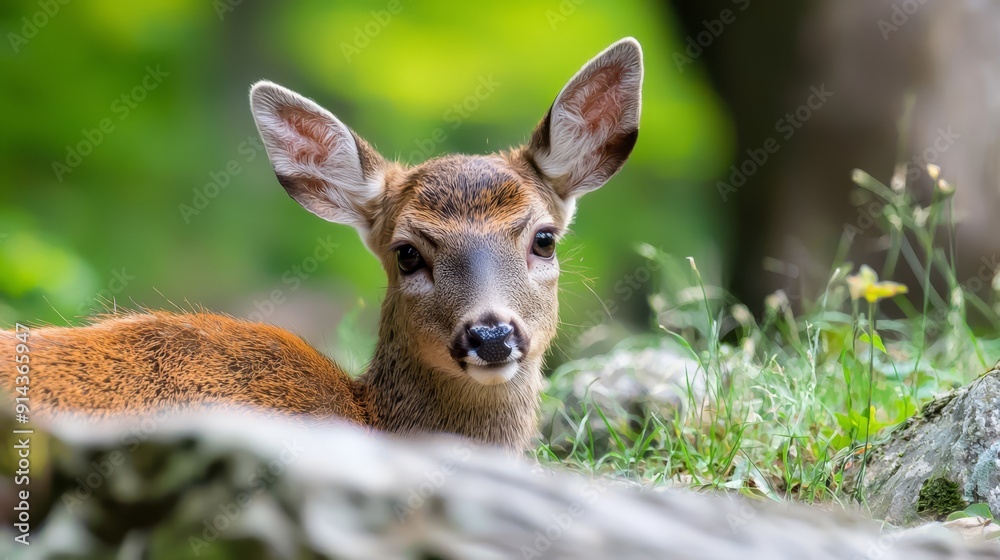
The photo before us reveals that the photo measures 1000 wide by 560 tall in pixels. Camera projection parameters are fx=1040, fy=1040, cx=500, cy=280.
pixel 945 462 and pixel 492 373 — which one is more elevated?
pixel 945 462

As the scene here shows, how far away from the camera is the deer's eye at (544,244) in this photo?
4.93 meters

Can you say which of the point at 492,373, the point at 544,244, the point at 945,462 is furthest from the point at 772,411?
the point at 492,373

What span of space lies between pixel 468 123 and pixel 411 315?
8215 millimetres

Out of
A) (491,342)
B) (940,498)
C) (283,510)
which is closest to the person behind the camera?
(283,510)

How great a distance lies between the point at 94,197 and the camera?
11.5 m

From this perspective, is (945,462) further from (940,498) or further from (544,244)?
(544,244)

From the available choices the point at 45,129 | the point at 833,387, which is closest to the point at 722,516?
the point at 833,387

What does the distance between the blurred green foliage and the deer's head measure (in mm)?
5466

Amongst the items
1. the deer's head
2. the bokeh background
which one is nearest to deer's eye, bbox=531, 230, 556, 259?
the deer's head

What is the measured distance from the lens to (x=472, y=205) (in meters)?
4.83

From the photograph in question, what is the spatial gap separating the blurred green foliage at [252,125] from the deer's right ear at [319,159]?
17.8ft

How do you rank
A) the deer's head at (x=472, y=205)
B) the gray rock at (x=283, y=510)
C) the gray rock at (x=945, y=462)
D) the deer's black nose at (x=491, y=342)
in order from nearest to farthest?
the gray rock at (x=283, y=510) < the gray rock at (x=945, y=462) < the deer's black nose at (x=491, y=342) < the deer's head at (x=472, y=205)

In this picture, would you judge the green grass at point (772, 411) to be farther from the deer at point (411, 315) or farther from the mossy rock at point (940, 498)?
the deer at point (411, 315)

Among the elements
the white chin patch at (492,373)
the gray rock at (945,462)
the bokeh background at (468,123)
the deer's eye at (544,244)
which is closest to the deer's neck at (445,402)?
the white chin patch at (492,373)
